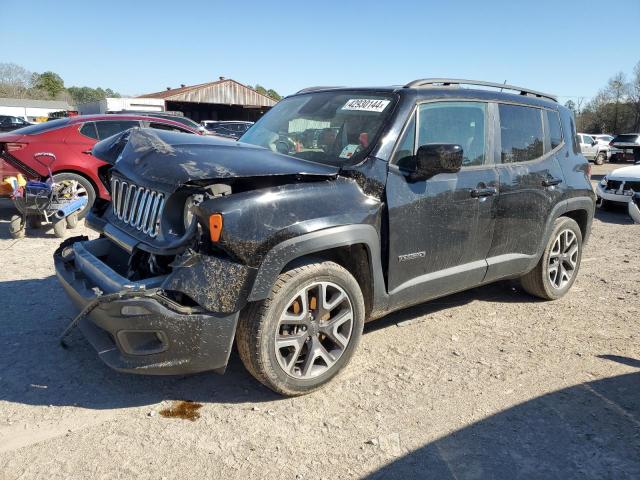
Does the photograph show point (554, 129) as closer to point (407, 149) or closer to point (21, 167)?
point (407, 149)

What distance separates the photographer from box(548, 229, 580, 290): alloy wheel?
491cm

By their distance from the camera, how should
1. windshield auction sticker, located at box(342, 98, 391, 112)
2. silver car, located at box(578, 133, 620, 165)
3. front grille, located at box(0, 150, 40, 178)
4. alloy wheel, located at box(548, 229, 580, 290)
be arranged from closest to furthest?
windshield auction sticker, located at box(342, 98, 391, 112) → alloy wheel, located at box(548, 229, 580, 290) → front grille, located at box(0, 150, 40, 178) → silver car, located at box(578, 133, 620, 165)

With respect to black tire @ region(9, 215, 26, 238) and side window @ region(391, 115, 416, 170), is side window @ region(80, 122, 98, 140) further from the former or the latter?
side window @ region(391, 115, 416, 170)

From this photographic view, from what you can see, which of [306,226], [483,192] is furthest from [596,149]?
[306,226]

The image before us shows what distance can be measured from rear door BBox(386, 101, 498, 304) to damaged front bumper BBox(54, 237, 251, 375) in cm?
123

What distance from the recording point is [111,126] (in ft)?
27.1

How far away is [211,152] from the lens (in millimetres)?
3076

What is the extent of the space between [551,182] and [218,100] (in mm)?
36708

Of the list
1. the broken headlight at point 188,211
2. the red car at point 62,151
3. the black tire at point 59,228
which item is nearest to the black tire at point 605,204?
the red car at point 62,151

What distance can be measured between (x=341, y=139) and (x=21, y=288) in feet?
11.3

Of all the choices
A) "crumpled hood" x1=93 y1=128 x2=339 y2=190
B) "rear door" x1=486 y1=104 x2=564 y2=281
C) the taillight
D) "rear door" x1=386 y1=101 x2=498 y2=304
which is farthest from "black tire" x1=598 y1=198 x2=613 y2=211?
the taillight

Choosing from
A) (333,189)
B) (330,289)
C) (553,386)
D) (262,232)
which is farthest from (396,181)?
(553,386)

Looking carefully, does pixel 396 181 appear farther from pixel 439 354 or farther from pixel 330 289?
pixel 439 354

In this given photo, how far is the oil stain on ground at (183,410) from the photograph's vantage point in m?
2.92
